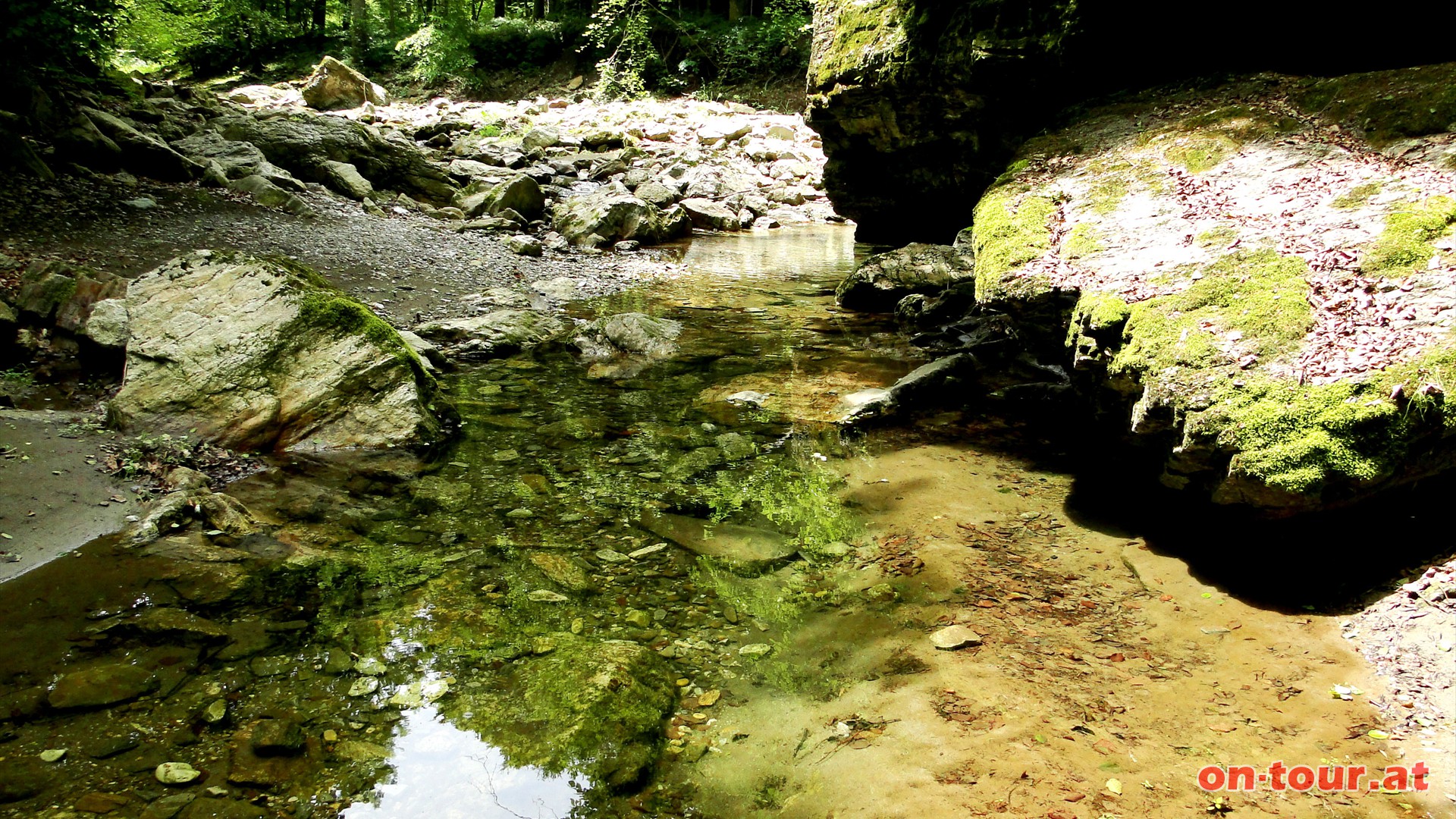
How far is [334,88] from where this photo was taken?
917 inches

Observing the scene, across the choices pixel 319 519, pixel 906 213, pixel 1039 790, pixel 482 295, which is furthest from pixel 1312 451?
pixel 482 295

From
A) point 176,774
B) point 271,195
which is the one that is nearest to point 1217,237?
point 176,774

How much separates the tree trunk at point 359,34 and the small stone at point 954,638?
37.8m

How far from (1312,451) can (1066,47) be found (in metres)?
4.59

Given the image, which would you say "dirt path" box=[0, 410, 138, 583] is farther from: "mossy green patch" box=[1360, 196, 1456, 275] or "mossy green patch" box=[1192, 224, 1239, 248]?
"mossy green patch" box=[1360, 196, 1456, 275]

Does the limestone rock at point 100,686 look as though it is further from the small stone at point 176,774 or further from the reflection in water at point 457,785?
the reflection in water at point 457,785

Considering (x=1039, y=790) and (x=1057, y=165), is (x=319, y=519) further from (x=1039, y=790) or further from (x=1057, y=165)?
(x=1057, y=165)

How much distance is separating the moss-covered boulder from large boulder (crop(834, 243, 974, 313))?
3905mm

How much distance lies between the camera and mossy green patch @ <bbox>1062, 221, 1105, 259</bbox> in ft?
15.1

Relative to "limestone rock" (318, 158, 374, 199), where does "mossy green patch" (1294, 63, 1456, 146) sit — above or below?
above

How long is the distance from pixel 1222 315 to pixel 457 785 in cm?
411

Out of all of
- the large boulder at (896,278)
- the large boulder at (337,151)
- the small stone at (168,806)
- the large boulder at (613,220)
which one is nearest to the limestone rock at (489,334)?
the large boulder at (896,278)

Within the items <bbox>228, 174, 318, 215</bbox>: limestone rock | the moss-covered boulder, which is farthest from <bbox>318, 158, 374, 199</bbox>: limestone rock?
the moss-covered boulder

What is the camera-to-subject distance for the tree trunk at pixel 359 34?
105ft
